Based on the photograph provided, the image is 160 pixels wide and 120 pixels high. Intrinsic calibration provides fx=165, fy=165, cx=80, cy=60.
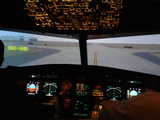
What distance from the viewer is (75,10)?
2.26 meters

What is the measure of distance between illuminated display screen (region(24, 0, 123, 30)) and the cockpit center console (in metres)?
1.13

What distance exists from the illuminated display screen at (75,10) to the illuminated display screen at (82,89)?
138cm

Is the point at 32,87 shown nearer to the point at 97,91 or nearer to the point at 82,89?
the point at 82,89

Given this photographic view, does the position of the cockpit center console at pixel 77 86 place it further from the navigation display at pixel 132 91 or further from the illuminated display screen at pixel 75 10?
the illuminated display screen at pixel 75 10

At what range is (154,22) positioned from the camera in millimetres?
2965

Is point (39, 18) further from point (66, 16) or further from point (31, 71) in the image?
point (31, 71)

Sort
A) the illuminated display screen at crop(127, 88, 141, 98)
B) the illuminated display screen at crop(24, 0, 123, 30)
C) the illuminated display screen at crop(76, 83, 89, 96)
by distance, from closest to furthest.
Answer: the illuminated display screen at crop(24, 0, 123, 30), the illuminated display screen at crop(127, 88, 141, 98), the illuminated display screen at crop(76, 83, 89, 96)

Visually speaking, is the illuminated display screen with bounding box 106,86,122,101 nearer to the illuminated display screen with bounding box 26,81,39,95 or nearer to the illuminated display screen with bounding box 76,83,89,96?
the illuminated display screen with bounding box 76,83,89,96

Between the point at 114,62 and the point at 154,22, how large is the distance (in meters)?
3.19

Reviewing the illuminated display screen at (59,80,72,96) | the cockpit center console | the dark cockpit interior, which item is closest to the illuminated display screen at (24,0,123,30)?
the dark cockpit interior

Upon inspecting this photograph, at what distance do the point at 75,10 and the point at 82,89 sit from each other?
1.85 meters

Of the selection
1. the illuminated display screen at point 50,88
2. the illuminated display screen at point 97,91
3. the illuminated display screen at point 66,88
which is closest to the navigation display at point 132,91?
the illuminated display screen at point 97,91

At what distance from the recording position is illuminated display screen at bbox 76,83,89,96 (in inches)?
140

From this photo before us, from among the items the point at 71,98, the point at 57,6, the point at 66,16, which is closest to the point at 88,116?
the point at 71,98
